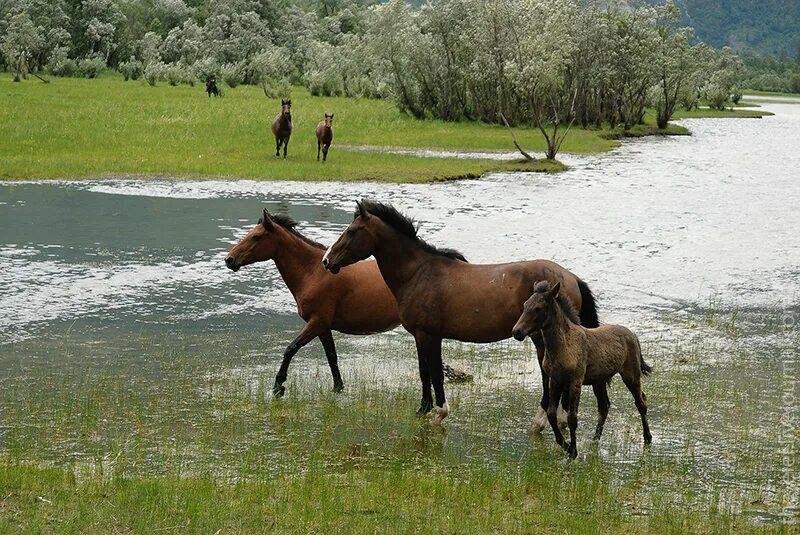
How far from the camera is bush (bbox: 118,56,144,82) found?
7994 cm

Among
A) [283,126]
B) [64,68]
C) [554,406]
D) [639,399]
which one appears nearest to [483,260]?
[639,399]

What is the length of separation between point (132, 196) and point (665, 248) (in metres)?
11.5

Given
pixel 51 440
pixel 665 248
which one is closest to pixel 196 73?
pixel 665 248

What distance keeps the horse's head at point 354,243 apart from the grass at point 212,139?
19.1 m

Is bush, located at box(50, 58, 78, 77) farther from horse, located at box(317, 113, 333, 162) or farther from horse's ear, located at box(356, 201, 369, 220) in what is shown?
horse's ear, located at box(356, 201, 369, 220)

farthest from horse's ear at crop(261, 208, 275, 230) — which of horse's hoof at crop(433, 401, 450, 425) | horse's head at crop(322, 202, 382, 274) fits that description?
horse's hoof at crop(433, 401, 450, 425)

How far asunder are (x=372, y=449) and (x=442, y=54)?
47.2 metres

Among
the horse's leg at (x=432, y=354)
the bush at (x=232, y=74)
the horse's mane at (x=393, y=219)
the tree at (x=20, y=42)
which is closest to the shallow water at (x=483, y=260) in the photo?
the horse's leg at (x=432, y=354)

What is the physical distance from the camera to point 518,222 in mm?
23359

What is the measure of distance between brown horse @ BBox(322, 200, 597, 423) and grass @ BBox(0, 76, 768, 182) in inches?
749

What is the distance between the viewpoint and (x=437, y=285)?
10.2 meters

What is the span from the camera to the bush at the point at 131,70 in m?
79.9

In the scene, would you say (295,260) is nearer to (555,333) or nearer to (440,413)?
(440,413)

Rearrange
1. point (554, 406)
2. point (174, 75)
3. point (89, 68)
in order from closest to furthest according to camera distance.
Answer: point (554, 406) < point (174, 75) < point (89, 68)
